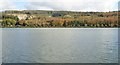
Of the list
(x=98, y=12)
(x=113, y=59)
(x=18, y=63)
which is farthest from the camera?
(x=98, y=12)

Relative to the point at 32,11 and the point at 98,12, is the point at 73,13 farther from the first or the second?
the point at 32,11

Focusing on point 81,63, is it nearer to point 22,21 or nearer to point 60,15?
point 22,21

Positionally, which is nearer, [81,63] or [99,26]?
[81,63]

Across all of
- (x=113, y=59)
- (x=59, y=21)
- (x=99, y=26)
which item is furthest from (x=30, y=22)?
(x=113, y=59)

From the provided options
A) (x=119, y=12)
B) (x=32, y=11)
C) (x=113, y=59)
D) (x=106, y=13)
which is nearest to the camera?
(x=113, y=59)

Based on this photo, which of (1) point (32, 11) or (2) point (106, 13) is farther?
(1) point (32, 11)

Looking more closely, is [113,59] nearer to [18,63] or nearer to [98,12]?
[18,63]

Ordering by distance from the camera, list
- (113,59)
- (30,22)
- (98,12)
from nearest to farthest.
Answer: (113,59)
(30,22)
(98,12)

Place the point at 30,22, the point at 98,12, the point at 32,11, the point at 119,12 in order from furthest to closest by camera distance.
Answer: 1. the point at 32,11
2. the point at 98,12
3. the point at 30,22
4. the point at 119,12

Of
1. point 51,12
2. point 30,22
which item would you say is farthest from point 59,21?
point 51,12
